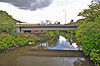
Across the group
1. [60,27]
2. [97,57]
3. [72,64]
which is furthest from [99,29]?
[60,27]

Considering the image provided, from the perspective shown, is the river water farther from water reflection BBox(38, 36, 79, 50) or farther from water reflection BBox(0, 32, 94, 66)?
water reflection BBox(38, 36, 79, 50)

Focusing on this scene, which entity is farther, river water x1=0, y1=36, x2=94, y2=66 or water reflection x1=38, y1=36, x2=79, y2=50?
water reflection x1=38, y1=36, x2=79, y2=50

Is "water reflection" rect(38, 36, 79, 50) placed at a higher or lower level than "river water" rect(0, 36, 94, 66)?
higher

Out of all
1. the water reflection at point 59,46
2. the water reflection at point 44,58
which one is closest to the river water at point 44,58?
the water reflection at point 44,58

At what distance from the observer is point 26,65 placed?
19.4 feet

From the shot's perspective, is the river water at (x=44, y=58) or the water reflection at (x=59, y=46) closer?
the river water at (x=44, y=58)

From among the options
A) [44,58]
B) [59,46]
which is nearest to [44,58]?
[44,58]

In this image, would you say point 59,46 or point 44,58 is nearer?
point 44,58

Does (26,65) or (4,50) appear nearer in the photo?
(26,65)

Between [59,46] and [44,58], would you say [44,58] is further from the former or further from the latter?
[59,46]

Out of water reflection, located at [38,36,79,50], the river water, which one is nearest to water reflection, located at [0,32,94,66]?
the river water

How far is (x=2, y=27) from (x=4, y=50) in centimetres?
570

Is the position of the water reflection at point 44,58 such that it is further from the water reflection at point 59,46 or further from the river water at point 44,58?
the water reflection at point 59,46

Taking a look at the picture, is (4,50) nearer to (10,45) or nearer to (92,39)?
(10,45)
